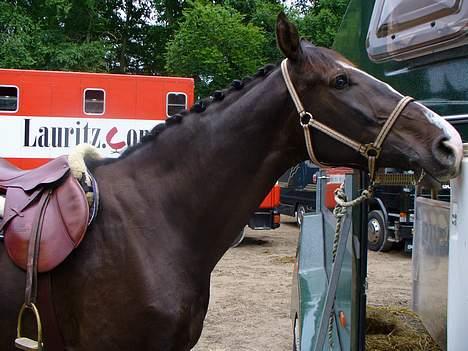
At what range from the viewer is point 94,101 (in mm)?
10953

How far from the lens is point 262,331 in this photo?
553 cm

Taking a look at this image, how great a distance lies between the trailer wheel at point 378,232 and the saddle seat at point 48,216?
8.22 meters

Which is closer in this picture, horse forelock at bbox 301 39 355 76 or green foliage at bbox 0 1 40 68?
horse forelock at bbox 301 39 355 76

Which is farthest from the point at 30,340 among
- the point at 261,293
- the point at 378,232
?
the point at 378,232

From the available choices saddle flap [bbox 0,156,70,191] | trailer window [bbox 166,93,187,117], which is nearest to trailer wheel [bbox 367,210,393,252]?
trailer window [bbox 166,93,187,117]

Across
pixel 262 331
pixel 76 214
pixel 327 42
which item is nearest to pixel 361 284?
pixel 76 214

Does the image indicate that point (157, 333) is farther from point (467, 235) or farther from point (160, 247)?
point (467, 235)

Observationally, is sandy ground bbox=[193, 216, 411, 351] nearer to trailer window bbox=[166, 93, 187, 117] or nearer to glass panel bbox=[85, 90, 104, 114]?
trailer window bbox=[166, 93, 187, 117]

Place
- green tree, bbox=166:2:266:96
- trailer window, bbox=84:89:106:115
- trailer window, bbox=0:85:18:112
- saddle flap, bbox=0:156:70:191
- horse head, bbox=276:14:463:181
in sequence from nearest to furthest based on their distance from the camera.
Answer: horse head, bbox=276:14:463:181
saddle flap, bbox=0:156:70:191
trailer window, bbox=0:85:18:112
trailer window, bbox=84:89:106:115
green tree, bbox=166:2:266:96

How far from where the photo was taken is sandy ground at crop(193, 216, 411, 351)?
528 cm

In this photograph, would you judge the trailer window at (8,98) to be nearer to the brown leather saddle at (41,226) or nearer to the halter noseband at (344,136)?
the brown leather saddle at (41,226)

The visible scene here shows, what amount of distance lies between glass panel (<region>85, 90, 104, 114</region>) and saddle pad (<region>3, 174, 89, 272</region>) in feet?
29.7

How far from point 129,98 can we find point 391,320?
841 centimetres

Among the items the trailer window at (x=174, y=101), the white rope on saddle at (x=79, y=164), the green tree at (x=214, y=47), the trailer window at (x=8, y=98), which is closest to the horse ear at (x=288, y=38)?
the white rope on saddle at (x=79, y=164)
